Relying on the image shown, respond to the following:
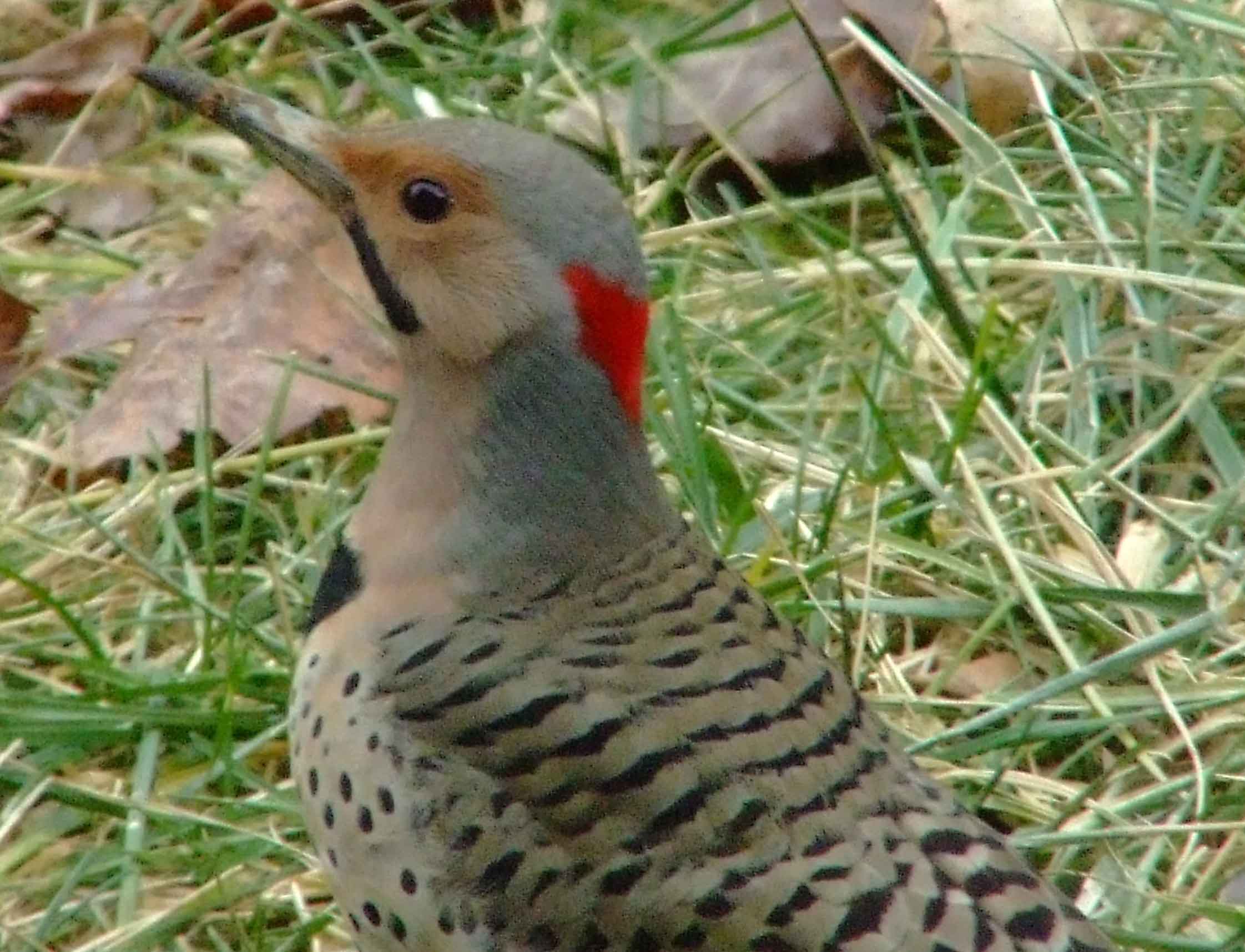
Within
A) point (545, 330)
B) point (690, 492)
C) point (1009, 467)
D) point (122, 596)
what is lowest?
point (1009, 467)

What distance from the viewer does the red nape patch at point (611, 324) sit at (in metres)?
2.48

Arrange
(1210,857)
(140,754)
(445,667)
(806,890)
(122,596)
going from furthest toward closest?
(122,596) < (140,754) < (1210,857) < (445,667) < (806,890)

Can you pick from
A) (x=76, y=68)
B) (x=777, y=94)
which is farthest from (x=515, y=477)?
(x=76, y=68)

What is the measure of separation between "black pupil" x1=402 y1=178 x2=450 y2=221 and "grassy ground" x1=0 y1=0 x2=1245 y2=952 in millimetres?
798

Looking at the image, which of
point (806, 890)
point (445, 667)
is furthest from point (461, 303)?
point (806, 890)

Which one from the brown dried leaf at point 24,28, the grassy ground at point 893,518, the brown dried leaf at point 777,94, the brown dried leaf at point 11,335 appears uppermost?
the brown dried leaf at point 24,28

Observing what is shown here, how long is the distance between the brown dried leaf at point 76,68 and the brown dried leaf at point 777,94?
2.88 feet

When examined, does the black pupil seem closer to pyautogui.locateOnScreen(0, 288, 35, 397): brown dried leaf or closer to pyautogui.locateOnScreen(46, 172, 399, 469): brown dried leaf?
pyautogui.locateOnScreen(46, 172, 399, 469): brown dried leaf

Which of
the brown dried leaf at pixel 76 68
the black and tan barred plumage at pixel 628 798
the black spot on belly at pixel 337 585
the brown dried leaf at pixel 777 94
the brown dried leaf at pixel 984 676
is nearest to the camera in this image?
the black and tan barred plumage at pixel 628 798

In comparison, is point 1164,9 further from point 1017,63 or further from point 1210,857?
point 1210,857

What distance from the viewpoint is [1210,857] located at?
289cm

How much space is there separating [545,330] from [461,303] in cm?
10

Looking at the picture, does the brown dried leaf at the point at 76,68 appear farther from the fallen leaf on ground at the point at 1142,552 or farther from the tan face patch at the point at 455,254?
the fallen leaf on ground at the point at 1142,552

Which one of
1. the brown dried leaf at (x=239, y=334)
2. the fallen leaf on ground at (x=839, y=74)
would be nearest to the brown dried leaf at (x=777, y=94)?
the fallen leaf on ground at (x=839, y=74)
